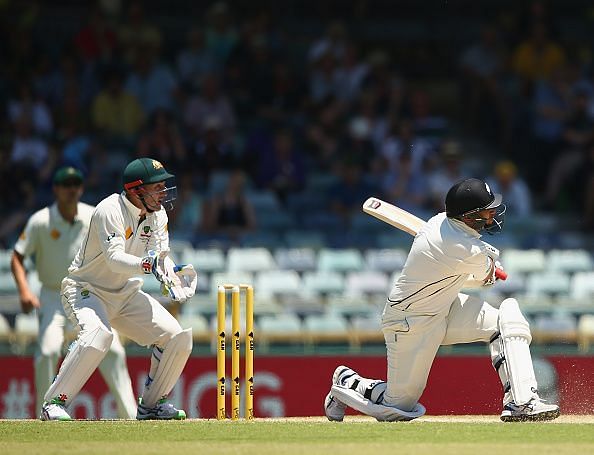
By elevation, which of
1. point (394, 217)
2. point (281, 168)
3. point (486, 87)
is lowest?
Result: point (394, 217)

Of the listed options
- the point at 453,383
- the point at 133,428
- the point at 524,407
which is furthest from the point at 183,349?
the point at 453,383

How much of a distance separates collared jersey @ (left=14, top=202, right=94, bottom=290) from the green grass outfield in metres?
1.69

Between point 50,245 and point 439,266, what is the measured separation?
3.13 m

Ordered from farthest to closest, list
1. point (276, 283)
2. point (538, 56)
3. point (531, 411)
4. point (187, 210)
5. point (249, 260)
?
point (538, 56), point (187, 210), point (249, 260), point (276, 283), point (531, 411)

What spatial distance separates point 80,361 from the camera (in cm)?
813

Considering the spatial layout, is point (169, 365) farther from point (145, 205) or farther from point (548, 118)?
point (548, 118)

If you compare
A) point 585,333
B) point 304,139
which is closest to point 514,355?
point 585,333

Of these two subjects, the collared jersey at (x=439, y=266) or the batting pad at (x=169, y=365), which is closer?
the collared jersey at (x=439, y=266)

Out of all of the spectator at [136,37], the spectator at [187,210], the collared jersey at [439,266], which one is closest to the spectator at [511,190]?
the spectator at [187,210]

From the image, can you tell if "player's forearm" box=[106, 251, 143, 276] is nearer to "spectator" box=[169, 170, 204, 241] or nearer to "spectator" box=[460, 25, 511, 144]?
"spectator" box=[169, 170, 204, 241]

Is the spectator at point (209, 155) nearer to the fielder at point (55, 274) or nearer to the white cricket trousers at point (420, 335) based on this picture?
the fielder at point (55, 274)

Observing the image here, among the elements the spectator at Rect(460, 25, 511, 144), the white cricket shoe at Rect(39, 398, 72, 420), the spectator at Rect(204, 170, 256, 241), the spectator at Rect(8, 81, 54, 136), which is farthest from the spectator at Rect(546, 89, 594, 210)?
the white cricket shoe at Rect(39, 398, 72, 420)

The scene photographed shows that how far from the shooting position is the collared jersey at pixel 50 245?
9.60m

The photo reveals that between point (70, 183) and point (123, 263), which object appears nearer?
point (123, 263)
